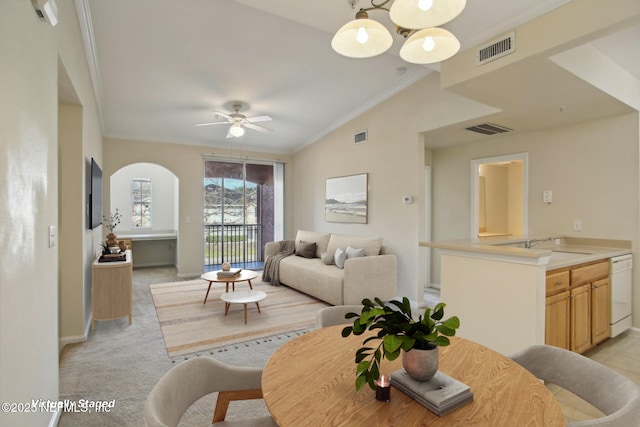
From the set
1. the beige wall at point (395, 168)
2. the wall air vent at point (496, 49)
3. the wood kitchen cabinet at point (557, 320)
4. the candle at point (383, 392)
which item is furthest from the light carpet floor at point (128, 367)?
the wall air vent at point (496, 49)

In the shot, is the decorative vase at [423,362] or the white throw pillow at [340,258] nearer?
the decorative vase at [423,362]

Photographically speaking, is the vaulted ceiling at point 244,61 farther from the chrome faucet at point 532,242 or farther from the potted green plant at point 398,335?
the potted green plant at point 398,335

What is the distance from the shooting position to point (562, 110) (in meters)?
3.35

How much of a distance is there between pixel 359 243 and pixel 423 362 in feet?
12.8

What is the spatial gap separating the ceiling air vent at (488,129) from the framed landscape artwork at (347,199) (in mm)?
1796

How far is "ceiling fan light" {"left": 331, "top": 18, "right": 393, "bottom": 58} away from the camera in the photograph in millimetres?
1591

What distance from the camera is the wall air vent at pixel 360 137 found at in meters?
5.45

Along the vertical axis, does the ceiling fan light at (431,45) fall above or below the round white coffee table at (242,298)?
above

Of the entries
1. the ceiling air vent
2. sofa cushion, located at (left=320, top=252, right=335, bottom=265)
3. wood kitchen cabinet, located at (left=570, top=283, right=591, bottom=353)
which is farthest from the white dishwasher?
sofa cushion, located at (left=320, top=252, right=335, bottom=265)

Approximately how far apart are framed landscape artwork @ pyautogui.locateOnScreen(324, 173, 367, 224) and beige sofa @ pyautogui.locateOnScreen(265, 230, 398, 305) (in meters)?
0.49

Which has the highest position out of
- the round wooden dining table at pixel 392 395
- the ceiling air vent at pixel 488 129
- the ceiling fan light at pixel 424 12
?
the ceiling air vent at pixel 488 129

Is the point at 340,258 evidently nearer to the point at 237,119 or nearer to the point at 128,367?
the point at 237,119

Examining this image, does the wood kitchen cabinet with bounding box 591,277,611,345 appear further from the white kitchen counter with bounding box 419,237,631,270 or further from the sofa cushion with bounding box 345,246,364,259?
the sofa cushion with bounding box 345,246,364,259

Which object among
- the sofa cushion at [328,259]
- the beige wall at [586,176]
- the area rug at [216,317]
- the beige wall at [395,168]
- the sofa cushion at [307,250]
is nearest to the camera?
the area rug at [216,317]
